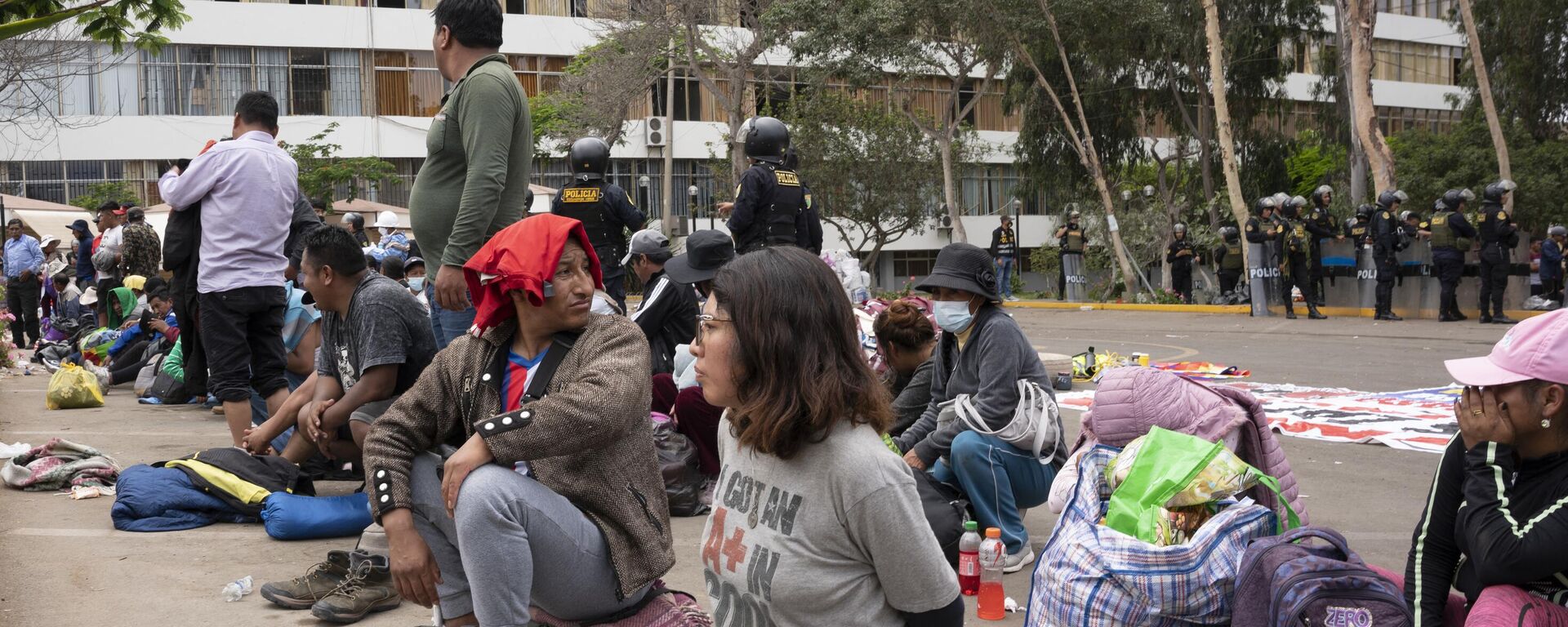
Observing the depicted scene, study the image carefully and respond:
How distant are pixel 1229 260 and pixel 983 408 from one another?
2098 centimetres

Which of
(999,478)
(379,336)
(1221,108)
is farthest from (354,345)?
(1221,108)

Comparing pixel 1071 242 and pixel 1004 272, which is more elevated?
pixel 1071 242

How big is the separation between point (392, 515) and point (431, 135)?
1.94 metres

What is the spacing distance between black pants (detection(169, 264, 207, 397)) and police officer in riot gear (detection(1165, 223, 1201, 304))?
21.3 m

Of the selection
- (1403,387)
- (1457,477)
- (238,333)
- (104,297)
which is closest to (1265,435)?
(1457,477)

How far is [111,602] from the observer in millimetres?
4426

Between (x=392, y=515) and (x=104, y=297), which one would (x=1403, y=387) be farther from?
(x=104, y=297)

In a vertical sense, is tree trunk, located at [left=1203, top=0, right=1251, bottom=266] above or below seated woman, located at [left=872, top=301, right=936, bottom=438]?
above

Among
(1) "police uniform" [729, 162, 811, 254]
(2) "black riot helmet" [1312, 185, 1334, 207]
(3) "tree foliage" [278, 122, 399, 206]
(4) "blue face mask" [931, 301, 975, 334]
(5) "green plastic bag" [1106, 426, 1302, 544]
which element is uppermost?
(3) "tree foliage" [278, 122, 399, 206]

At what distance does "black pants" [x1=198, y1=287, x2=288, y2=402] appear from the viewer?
20.0 feet

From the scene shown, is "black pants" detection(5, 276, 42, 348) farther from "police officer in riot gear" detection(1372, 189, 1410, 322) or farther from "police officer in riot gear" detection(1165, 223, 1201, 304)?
"police officer in riot gear" detection(1165, 223, 1201, 304)

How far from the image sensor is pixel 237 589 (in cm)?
449

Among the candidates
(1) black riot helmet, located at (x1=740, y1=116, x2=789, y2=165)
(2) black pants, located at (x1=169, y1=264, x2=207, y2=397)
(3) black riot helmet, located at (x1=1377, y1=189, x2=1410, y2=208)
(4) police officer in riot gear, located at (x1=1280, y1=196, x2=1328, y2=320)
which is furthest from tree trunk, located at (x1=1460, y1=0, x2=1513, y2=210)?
(2) black pants, located at (x1=169, y1=264, x2=207, y2=397)

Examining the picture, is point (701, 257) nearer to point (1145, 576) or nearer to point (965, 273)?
point (965, 273)
